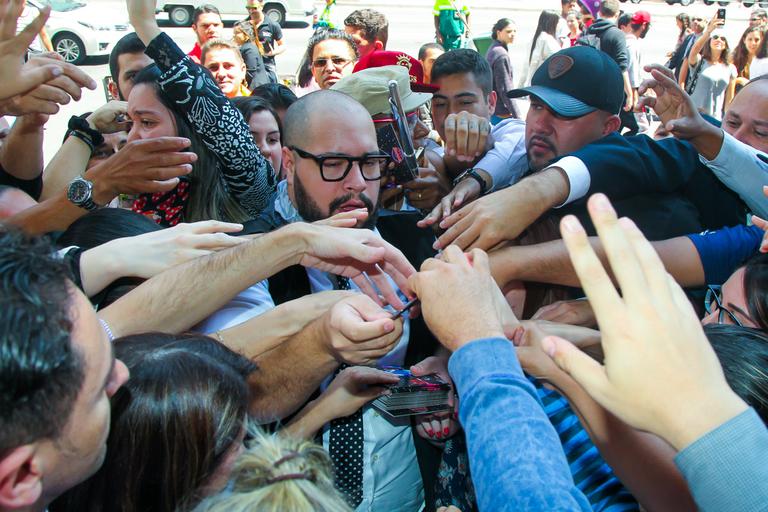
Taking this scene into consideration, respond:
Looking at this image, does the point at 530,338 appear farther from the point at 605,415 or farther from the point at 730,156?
the point at 730,156

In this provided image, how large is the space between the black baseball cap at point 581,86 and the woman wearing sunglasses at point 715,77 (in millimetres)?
5317

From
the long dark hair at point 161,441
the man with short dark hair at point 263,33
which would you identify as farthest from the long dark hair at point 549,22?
the long dark hair at point 161,441

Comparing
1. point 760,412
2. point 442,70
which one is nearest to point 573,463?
point 760,412

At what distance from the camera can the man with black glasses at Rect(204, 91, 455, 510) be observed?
1944mm

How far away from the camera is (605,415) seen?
1339mm

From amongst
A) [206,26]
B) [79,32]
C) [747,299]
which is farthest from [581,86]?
[79,32]

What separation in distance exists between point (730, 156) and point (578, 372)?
1.65m

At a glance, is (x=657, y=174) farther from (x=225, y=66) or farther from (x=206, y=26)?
(x=206, y=26)

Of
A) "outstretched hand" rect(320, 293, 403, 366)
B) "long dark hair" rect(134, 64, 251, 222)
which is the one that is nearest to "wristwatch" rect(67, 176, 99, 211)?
"long dark hair" rect(134, 64, 251, 222)

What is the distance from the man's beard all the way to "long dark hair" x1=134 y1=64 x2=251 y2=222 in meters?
Result: 0.39

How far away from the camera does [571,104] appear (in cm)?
264

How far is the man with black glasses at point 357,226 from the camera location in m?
1.94

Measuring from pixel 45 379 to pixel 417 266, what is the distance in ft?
5.64

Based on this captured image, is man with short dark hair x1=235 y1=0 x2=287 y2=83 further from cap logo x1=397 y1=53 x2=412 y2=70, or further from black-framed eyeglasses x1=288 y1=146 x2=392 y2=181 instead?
black-framed eyeglasses x1=288 y1=146 x2=392 y2=181
